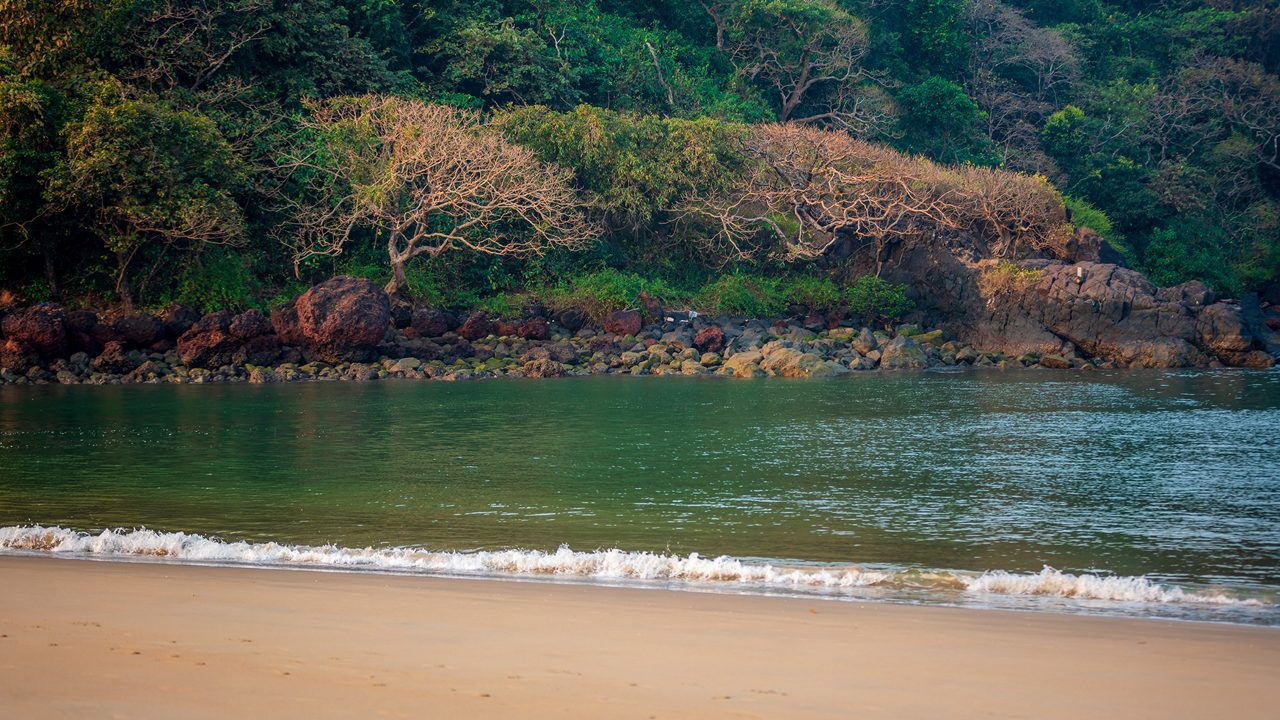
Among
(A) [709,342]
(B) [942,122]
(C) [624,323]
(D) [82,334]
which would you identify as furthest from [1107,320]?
(D) [82,334]

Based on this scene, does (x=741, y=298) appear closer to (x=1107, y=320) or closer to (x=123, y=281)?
(x=1107, y=320)

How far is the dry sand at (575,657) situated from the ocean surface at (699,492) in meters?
0.99

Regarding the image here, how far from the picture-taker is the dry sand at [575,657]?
502 centimetres

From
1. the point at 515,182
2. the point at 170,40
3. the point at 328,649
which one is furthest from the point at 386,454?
the point at 170,40

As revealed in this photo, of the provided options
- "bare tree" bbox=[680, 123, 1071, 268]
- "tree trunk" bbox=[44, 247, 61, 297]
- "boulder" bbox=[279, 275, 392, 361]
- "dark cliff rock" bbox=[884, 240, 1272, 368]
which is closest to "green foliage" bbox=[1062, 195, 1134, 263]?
"bare tree" bbox=[680, 123, 1071, 268]

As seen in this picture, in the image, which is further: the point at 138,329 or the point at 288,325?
the point at 288,325

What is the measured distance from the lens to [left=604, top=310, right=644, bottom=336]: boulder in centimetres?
3312

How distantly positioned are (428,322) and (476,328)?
1.45m

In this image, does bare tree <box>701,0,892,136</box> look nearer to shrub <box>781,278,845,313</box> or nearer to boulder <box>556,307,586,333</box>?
shrub <box>781,278,845,313</box>

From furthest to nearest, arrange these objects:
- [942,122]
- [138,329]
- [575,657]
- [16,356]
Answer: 1. [942,122]
2. [138,329]
3. [16,356]
4. [575,657]

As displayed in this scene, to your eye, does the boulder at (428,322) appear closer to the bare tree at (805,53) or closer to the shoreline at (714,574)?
the bare tree at (805,53)

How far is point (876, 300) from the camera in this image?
120ft

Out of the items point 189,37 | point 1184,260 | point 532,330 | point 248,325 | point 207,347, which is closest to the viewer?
point 207,347

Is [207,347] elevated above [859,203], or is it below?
below
